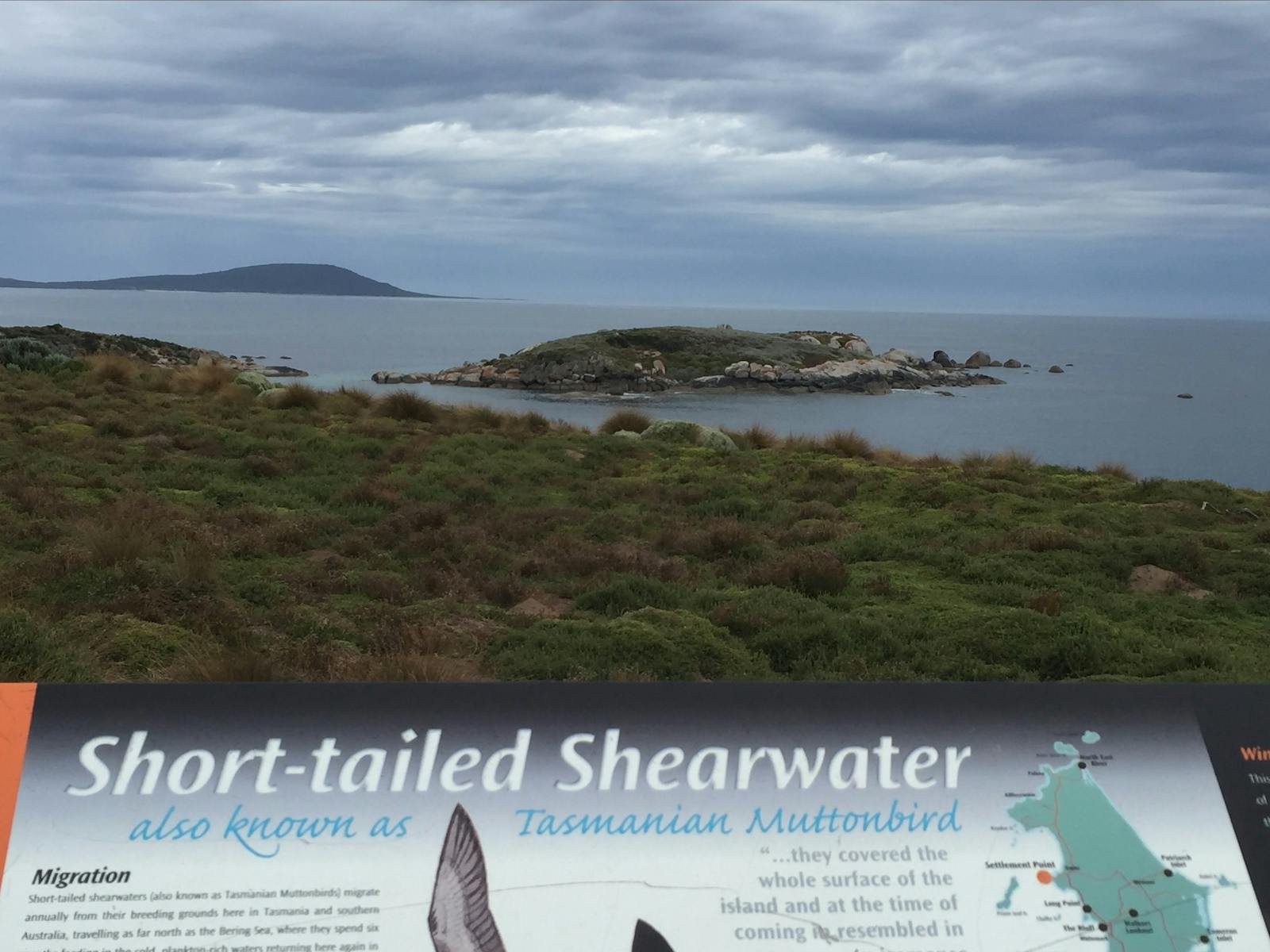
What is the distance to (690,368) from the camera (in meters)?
87.5

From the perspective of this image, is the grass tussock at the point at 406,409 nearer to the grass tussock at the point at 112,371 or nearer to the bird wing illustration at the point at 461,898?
the grass tussock at the point at 112,371

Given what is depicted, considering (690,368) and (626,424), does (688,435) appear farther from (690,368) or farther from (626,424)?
(690,368)

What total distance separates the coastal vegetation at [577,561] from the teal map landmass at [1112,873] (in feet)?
11.5

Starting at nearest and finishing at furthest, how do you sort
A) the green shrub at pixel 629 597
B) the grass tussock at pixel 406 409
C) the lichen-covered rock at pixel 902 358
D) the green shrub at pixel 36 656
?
the green shrub at pixel 36 656, the green shrub at pixel 629 597, the grass tussock at pixel 406 409, the lichen-covered rock at pixel 902 358

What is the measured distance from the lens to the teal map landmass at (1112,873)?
2898 mm

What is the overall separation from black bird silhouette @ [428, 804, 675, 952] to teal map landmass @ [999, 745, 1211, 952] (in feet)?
3.89

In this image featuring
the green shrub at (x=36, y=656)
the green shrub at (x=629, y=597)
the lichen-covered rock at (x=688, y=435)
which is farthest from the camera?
the lichen-covered rock at (x=688, y=435)

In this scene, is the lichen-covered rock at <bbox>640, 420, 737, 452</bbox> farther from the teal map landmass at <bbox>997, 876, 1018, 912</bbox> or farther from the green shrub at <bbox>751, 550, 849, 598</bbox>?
the teal map landmass at <bbox>997, 876, 1018, 912</bbox>

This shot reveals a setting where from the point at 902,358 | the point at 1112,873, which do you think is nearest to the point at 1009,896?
the point at 1112,873

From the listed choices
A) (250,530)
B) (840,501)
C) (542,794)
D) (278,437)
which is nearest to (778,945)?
(542,794)

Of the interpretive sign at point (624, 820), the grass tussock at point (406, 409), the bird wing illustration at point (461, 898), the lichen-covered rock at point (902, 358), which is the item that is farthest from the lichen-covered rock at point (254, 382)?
the lichen-covered rock at point (902, 358)

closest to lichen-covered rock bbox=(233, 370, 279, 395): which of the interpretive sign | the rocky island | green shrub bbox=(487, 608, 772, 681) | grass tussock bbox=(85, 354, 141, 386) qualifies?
grass tussock bbox=(85, 354, 141, 386)

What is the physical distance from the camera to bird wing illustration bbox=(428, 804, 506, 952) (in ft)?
9.03

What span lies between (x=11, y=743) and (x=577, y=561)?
684 cm
